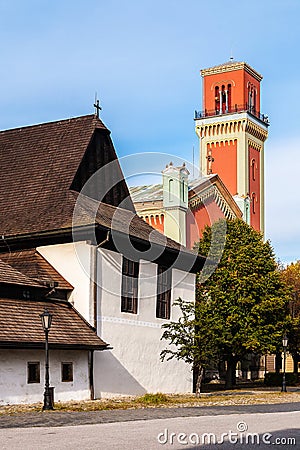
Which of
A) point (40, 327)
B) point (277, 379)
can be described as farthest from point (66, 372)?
point (277, 379)

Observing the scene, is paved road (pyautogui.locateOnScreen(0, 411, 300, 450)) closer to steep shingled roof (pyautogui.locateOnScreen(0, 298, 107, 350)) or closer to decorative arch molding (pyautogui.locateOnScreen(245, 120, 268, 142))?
steep shingled roof (pyautogui.locateOnScreen(0, 298, 107, 350))

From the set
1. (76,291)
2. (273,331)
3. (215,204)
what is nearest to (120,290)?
(76,291)

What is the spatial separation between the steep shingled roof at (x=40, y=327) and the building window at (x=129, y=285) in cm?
287

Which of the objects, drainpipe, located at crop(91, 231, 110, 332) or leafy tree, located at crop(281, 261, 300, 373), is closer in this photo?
drainpipe, located at crop(91, 231, 110, 332)

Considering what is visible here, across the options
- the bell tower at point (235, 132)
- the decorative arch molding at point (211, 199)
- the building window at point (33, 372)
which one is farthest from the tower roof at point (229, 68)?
the building window at point (33, 372)

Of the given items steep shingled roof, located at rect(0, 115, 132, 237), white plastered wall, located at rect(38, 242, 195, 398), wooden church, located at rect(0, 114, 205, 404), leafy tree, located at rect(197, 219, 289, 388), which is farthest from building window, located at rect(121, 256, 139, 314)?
leafy tree, located at rect(197, 219, 289, 388)

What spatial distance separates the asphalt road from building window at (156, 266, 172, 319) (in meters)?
14.5

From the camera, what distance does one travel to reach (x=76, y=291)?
29062 mm

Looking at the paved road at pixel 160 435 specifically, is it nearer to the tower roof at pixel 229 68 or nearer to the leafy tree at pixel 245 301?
the leafy tree at pixel 245 301

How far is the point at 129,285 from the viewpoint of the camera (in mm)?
31422

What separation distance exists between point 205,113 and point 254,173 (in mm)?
8425

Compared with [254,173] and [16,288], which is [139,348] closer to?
[16,288]

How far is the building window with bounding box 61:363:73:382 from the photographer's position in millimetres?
27008

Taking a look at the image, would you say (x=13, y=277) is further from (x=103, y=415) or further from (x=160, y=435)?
(x=160, y=435)
